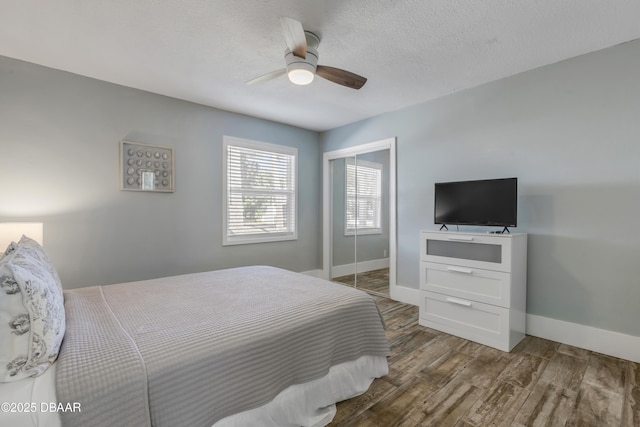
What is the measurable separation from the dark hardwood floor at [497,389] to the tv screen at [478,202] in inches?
44.9

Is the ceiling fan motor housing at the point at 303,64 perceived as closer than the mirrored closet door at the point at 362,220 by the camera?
Yes

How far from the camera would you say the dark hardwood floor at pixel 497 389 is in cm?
164

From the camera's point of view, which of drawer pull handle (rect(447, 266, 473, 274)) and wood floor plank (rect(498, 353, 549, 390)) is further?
drawer pull handle (rect(447, 266, 473, 274))

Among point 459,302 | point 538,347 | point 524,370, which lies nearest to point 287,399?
point 524,370

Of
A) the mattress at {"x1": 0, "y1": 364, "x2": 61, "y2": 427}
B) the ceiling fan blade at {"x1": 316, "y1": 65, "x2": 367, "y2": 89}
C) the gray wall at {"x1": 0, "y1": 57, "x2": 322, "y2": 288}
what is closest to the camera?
the mattress at {"x1": 0, "y1": 364, "x2": 61, "y2": 427}

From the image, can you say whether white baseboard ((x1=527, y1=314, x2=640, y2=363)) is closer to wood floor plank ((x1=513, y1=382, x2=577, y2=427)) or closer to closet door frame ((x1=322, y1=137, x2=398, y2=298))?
wood floor plank ((x1=513, y1=382, x2=577, y2=427))

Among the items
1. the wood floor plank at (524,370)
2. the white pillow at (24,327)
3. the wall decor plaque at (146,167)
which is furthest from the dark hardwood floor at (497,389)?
the wall decor plaque at (146,167)

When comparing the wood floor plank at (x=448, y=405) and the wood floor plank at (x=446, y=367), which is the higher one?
the wood floor plank at (x=448, y=405)

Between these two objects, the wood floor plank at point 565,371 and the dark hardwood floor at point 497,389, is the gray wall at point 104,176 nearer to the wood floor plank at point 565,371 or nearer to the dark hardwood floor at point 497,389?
the dark hardwood floor at point 497,389

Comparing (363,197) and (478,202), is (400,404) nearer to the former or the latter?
(478,202)

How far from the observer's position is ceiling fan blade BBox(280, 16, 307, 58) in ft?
5.44

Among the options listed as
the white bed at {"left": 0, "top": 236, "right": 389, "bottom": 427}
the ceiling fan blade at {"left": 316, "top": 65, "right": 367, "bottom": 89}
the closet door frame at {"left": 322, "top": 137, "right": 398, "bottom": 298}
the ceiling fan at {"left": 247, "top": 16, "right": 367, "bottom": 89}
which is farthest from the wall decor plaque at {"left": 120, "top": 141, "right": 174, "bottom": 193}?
the closet door frame at {"left": 322, "top": 137, "right": 398, "bottom": 298}

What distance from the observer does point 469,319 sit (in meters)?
2.67

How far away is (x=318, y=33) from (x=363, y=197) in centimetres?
248
